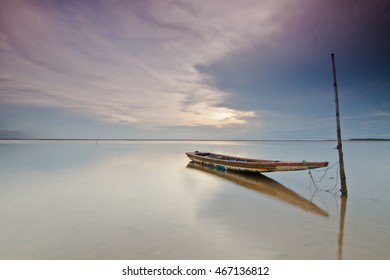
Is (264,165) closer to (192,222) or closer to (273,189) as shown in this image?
(273,189)

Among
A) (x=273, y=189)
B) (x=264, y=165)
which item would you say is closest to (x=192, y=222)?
(x=273, y=189)

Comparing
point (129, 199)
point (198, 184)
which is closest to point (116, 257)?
point (129, 199)

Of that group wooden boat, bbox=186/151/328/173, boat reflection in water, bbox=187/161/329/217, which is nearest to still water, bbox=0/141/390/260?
boat reflection in water, bbox=187/161/329/217

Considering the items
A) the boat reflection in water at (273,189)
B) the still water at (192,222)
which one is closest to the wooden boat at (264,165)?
the boat reflection in water at (273,189)

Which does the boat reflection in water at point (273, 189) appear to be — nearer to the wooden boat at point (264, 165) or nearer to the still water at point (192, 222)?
the still water at point (192, 222)

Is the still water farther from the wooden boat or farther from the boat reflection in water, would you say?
the wooden boat

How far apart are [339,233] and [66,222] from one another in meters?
7.92

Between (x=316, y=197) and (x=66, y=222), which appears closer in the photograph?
(x=66, y=222)

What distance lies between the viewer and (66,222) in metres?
6.52

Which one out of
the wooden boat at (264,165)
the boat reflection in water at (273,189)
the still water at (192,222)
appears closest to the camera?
the still water at (192,222)

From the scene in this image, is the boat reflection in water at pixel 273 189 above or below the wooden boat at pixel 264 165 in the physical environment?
below

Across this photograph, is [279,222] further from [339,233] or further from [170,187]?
[170,187]

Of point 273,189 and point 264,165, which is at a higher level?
point 264,165

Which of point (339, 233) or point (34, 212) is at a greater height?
point (34, 212)
